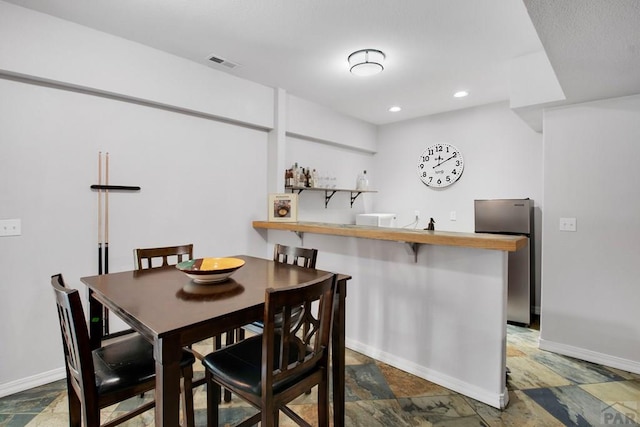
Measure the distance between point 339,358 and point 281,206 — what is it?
76.3 inches

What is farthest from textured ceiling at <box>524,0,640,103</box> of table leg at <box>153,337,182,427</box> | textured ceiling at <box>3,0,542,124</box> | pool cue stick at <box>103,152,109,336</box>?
pool cue stick at <box>103,152,109,336</box>

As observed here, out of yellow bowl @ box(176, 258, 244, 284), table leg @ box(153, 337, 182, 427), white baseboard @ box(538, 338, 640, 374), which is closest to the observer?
table leg @ box(153, 337, 182, 427)

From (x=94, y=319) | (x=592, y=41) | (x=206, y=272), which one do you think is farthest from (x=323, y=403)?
(x=592, y=41)

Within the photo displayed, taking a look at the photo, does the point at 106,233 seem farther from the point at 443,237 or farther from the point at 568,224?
the point at 568,224

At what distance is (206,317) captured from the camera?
120 cm

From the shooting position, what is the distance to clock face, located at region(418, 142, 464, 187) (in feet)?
13.8

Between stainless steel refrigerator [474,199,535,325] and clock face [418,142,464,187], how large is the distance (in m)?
0.82

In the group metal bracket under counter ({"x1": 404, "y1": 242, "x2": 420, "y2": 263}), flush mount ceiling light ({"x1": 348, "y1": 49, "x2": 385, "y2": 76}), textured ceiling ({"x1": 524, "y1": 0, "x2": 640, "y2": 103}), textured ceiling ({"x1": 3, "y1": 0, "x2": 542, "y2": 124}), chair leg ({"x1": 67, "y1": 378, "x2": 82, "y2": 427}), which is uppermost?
textured ceiling ({"x1": 3, "y1": 0, "x2": 542, "y2": 124})

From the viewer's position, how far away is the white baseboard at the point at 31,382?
2102mm

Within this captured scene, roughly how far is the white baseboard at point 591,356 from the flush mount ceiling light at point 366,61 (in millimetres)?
2798

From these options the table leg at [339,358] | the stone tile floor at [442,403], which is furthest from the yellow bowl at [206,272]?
the stone tile floor at [442,403]

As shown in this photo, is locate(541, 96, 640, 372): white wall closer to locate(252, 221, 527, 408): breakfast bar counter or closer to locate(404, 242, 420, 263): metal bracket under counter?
locate(252, 221, 527, 408): breakfast bar counter

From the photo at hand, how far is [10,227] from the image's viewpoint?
2.12m

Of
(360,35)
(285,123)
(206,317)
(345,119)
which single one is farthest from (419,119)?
(206,317)
